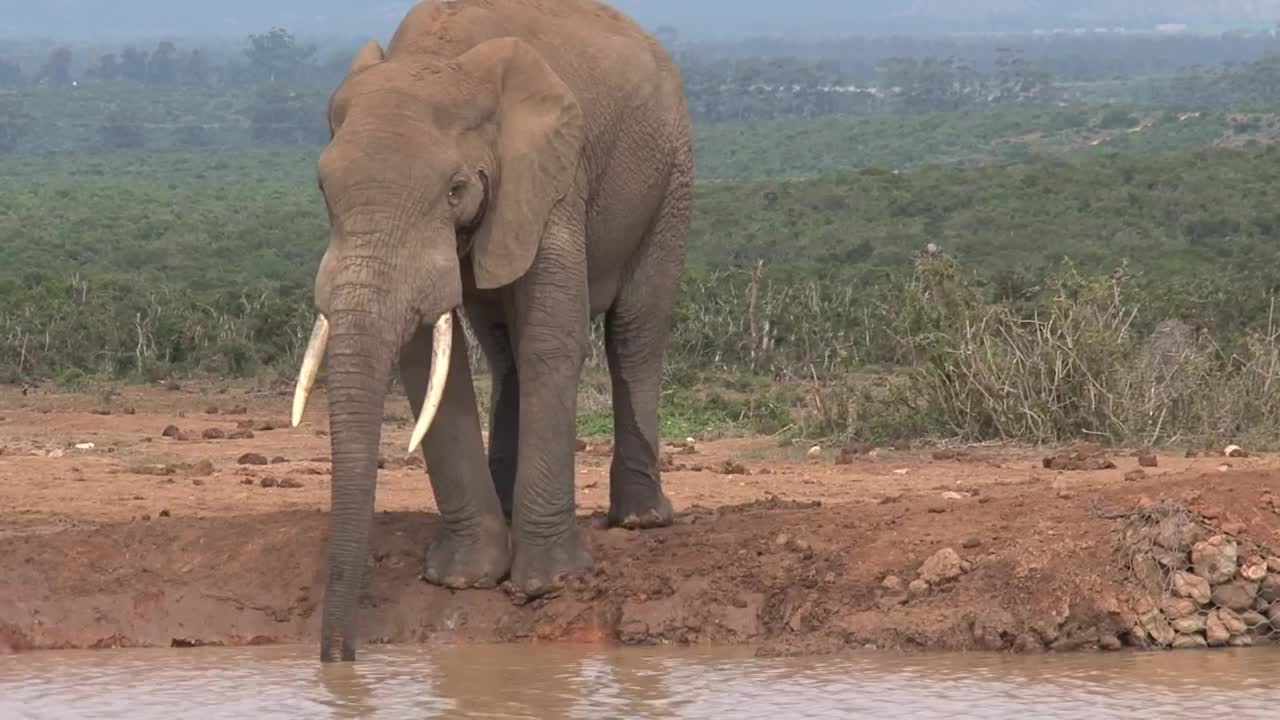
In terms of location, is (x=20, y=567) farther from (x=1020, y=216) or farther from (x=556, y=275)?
(x=1020, y=216)

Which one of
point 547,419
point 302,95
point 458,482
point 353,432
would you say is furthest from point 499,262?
point 302,95

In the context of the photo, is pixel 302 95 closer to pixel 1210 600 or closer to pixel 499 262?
pixel 499 262

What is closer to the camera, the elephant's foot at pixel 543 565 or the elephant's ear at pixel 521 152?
the elephant's ear at pixel 521 152

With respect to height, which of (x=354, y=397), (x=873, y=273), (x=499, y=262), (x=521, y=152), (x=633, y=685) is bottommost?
(x=873, y=273)

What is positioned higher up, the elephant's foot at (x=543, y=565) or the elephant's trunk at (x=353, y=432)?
the elephant's trunk at (x=353, y=432)

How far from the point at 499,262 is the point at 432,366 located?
60 centimetres

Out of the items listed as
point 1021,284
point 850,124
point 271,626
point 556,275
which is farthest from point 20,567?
point 850,124

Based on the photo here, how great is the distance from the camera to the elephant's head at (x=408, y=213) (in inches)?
291

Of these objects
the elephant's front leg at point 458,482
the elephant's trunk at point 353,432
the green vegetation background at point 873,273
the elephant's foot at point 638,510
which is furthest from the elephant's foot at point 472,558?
the green vegetation background at point 873,273

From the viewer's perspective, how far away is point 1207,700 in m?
7.36

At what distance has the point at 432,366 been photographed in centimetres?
758

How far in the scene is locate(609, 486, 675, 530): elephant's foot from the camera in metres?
9.34

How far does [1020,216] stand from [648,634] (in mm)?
34426

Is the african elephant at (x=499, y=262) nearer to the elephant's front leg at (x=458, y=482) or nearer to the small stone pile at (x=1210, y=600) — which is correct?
the elephant's front leg at (x=458, y=482)
